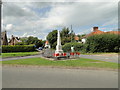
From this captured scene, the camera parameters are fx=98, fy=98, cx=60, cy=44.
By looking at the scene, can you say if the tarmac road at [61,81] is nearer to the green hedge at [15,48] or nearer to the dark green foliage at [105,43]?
the dark green foliage at [105,43]

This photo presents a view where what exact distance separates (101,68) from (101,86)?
3293 mm

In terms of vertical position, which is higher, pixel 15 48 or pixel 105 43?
pixel 105 43

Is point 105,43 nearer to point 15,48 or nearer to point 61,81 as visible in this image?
point 61,81

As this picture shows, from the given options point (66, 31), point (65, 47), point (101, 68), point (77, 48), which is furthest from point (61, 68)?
point (66, 31)

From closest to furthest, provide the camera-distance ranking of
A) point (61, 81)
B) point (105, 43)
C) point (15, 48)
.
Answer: point (61, 81) < point (105, 43) < point (15, 48)

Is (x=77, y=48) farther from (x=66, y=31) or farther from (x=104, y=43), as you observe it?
(x=66, y=31)

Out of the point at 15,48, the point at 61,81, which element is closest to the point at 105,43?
the point at 61,81

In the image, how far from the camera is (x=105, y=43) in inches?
939

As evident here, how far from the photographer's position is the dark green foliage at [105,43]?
77.7 ft

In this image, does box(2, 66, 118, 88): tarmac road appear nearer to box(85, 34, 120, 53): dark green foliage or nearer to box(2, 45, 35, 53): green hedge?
box(85, 34, 120, 53): dark green foliage

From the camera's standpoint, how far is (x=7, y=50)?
30969mm

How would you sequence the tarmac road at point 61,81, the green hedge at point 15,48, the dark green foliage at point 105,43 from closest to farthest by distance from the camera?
1. the tarmac road at point 61,81
2. the dark green foliage at point 105,43
3. the green hedge at point 15,48

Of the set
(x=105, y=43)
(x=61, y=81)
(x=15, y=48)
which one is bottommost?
(x=61, y=81)

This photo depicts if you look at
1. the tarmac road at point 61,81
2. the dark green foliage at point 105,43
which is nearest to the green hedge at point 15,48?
the dark green foliage at point 105,43
